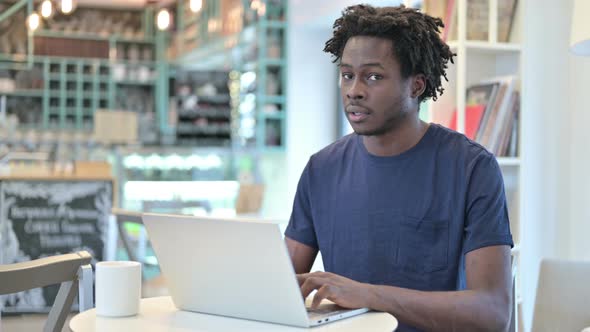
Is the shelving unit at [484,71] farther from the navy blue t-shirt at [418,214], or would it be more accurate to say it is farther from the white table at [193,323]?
the white table at [193,323]

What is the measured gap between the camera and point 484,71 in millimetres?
3480

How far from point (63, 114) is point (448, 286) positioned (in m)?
9.45

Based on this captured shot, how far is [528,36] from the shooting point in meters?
3.37

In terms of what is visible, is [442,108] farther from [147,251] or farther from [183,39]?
[183,39]

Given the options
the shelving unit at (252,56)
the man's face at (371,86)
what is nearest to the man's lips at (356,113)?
the man's face at (371,86)

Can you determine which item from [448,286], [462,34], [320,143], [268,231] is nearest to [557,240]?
[462,34]

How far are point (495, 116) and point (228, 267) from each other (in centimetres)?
216

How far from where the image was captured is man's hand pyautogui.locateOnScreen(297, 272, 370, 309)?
145 cm

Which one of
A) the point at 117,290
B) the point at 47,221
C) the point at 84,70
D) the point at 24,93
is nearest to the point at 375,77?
the point at 117,290

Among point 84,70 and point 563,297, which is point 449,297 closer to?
point 563,297

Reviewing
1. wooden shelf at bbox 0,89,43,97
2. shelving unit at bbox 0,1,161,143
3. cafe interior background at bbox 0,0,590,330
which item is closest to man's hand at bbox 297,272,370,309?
cafe interior background at bbox 0,0,590,330

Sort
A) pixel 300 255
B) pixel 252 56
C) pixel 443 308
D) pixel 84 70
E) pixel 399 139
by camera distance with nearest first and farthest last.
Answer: pixel 443 308 < pixel 399 139 < pixel 300 255 < pixel 252 56 < pixel 84 70

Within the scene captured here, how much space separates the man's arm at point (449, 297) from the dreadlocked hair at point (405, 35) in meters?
0.44

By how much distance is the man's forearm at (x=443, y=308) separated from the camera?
1.48 m
